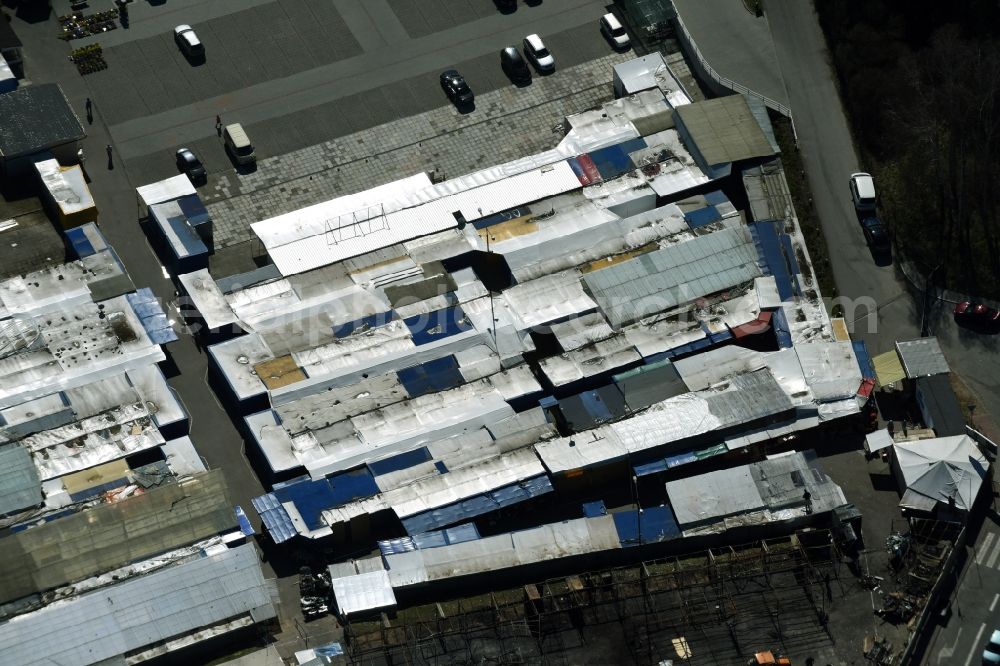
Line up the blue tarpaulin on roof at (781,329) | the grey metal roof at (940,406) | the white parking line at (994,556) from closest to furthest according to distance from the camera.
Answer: the white parking line at (994,556) < the grey metal roof at (940,406) < the blue tarpaulin on roof at (781,329)

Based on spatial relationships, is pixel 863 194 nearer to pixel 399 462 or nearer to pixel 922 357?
pixel 922 357

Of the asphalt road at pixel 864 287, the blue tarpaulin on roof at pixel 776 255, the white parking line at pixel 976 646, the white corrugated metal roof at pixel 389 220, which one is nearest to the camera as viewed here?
the white parking line at pixel 976 646

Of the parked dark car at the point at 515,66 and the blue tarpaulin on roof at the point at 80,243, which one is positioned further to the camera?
the parked dark car at the point at 515,66

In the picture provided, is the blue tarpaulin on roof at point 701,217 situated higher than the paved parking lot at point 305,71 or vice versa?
the paved parking lot at point 305,71

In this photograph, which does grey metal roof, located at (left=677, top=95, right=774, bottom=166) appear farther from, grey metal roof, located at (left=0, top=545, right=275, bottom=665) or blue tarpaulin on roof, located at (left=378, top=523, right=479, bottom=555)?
grey metal roof, located at (left=0, top=545, right=275, bottom=665)

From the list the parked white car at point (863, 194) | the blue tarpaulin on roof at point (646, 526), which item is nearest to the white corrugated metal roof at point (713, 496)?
the blue tarpaulin on roof at point (646, 526)

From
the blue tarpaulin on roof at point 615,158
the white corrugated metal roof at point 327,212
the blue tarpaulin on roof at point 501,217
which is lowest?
the blue tarpaulin on roof at point 501,217

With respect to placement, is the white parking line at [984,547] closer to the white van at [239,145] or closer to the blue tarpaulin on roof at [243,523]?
the blue tarpaulin on roof at [243,523]
